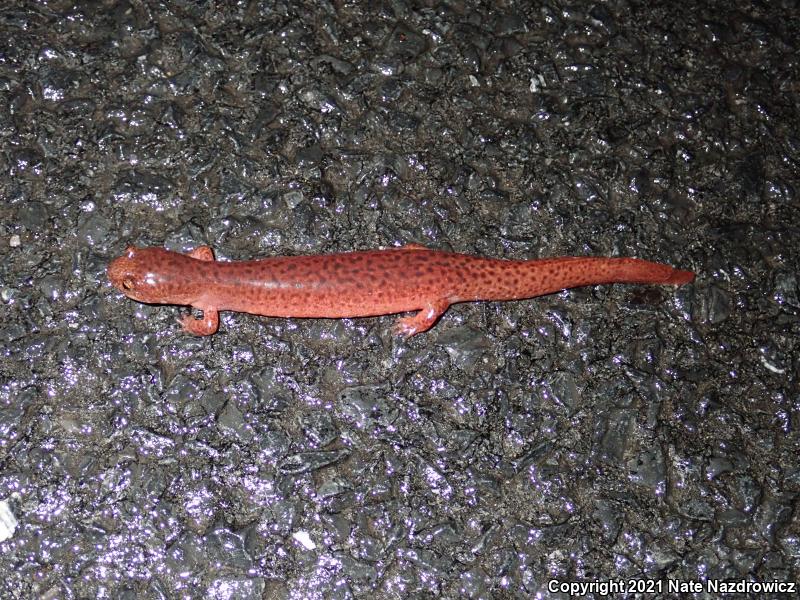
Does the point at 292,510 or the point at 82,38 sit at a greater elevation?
the point at 82,38

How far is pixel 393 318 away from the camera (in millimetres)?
4559

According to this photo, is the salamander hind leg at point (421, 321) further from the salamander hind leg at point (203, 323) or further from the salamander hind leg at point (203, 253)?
the salamander hind leg at point (203, 253)

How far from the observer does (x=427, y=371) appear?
435 centimetres

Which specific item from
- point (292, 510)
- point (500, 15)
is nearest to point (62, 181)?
point (292, 510)

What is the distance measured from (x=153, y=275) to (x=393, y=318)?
1.57 m

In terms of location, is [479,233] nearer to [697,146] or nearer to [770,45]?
[697,146]

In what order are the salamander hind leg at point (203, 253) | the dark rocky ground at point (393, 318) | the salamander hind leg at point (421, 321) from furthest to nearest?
the salamander hind leg at point (203, 253), the salamander hind leg at point (421, 321), the dark rocky ground at point (393, 318)

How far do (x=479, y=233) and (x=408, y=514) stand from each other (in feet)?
6.54

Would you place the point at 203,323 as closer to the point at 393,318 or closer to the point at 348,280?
the point at 348,280

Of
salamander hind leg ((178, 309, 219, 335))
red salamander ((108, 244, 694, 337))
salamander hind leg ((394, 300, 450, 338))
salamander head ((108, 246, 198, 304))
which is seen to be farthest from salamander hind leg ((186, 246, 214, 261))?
salamander hind leg ((394, 300, 450, 338))

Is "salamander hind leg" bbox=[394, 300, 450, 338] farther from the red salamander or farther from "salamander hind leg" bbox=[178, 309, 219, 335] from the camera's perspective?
"salamander hind leg" bbox=[178, 309, 219, 335]

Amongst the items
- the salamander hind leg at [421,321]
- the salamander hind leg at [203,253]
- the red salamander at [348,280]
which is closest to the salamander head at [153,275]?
the red salamander at [348,280]

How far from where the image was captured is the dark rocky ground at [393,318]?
12.6ft

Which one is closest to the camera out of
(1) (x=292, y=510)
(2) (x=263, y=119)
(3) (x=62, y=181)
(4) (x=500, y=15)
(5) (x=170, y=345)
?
(1) (x=292, y=510)
